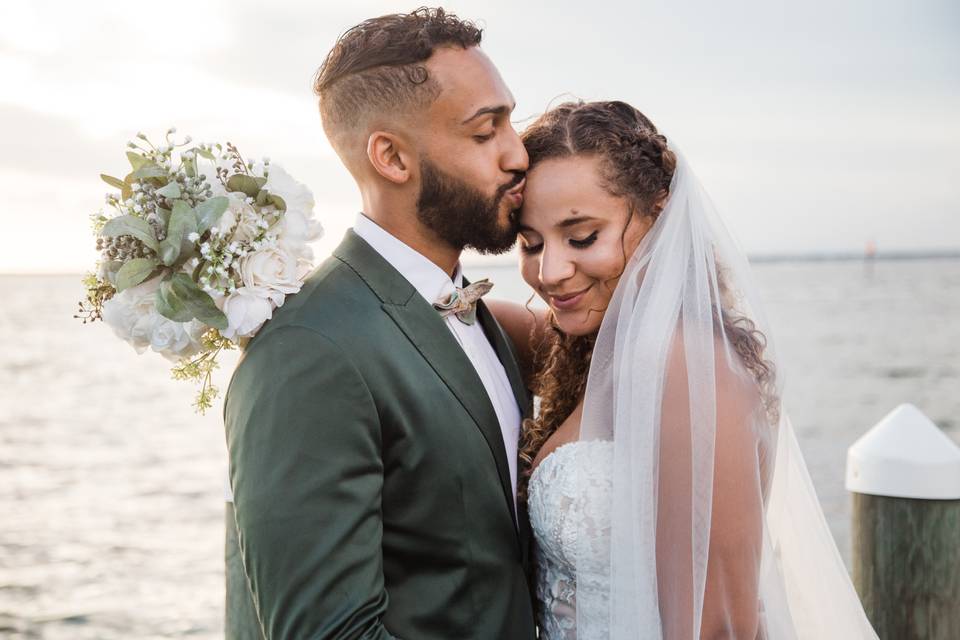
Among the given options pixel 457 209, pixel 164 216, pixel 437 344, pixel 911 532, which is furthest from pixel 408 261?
pixel 911 532

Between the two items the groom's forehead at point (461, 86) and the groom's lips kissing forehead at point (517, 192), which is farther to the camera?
the groom's lips kissing forehead at point (517, 192)

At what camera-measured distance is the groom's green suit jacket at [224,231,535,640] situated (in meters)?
2.05

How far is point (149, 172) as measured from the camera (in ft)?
7.51

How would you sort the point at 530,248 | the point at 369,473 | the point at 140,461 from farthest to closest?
1. the point at 140,461
2. the point at 530,248
3. the point at 369,473

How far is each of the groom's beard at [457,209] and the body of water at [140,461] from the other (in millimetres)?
246

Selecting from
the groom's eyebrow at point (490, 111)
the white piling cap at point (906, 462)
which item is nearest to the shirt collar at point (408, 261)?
the groom's eyebrow at point (490, 111)

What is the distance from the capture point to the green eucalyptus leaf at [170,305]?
2.21m

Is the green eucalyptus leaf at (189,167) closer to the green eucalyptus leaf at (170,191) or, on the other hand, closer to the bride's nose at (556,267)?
the green eucalyptus leaf at (170,191)

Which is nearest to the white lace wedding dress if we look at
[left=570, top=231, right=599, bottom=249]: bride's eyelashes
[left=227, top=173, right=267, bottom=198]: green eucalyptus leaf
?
[left=570, top=231, right=599, bottom=249]: bride's eyelashes

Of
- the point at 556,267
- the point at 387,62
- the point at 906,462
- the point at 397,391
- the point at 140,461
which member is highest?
the point at 387,62

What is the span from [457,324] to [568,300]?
316 millimetres

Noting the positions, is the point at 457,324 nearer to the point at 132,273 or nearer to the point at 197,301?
the point at 197,301

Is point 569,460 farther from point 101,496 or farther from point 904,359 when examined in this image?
point 904,359

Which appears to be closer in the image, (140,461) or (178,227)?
(178,227)
